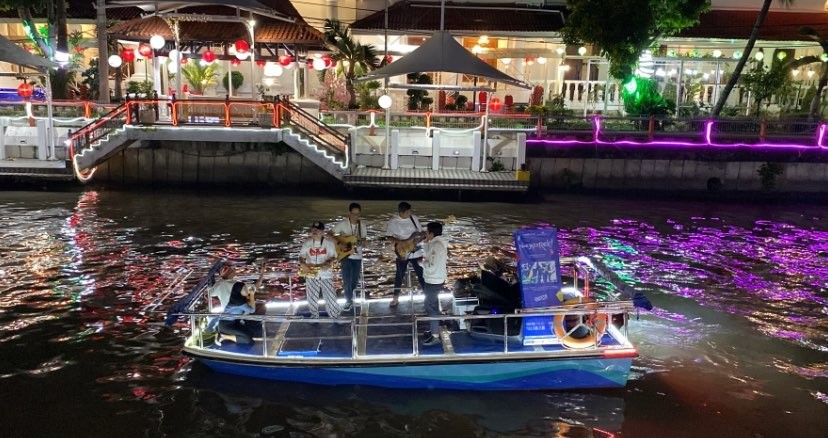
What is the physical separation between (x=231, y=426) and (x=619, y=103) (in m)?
31.4

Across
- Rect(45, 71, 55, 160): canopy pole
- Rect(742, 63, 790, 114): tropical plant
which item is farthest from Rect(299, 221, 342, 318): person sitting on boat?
Rect(742, 63, 790, 114): tropical plant

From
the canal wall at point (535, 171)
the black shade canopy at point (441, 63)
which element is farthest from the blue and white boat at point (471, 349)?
the canal wall at point (535, 171)

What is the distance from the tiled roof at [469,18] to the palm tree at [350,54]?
3.31 metres

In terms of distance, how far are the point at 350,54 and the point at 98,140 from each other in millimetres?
11572

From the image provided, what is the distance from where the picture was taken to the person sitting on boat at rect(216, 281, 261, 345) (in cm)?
951

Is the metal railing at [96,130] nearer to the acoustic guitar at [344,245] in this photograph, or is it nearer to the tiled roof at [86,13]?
the tiled roof at [86,13]

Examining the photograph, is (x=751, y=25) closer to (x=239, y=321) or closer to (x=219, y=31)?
(x=219, y=31)

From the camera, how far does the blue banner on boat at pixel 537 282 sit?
920 centimetres

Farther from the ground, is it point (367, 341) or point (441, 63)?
point (441, 63)

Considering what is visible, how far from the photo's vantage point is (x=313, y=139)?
80.2ft

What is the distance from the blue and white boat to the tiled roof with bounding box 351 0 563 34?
86.0 feet

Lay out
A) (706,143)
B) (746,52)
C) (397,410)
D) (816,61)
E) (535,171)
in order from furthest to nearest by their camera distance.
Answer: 1. (816,61)
2. (746,52)
3. (706,143)
4. (535,171)
5. (397,410)

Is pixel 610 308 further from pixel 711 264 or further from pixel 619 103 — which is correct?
pixel 619 103

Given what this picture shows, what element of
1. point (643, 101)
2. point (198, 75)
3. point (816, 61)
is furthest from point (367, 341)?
point (816, 61)
